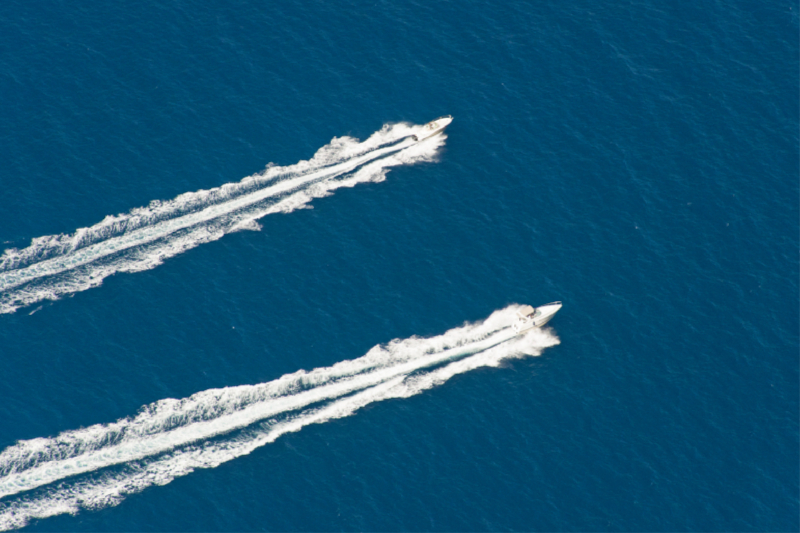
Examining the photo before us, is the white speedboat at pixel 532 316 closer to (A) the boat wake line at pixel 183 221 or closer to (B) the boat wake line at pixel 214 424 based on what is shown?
(B) the boat wake line at pixel 214 424

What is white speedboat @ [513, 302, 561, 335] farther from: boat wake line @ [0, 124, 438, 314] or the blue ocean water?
boat wake line @ [0, 124, 438, 314]

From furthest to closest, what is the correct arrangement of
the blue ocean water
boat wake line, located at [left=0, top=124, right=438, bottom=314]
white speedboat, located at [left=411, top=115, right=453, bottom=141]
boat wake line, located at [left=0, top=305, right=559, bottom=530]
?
1. white speedboat, located at [left=411, top=115, right=453, bottom=141]
2. boat wake line, located at [left=0, top=124, right=438, bottom=314]
3. the blue ocean water
4. boat wake line, located at [left=0, top=305, right=559, bottom=530]

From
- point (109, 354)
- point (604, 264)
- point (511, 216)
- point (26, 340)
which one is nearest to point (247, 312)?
point (109, 354)

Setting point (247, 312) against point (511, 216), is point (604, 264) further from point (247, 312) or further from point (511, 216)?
point (247, 312)

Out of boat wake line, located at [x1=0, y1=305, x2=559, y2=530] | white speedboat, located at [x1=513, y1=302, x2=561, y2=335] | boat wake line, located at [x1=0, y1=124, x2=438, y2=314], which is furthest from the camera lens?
boat wake line, located at [x1=0, y1=124, x2=438, y2=314]

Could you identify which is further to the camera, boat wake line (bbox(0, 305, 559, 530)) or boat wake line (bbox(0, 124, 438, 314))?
boat wake line (bbox(0, 124, 438, 314))

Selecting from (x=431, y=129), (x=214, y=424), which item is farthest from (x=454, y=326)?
(x=431, y=129)

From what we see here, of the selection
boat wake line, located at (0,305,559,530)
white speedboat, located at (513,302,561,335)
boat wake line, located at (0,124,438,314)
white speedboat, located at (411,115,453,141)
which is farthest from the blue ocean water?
white speedboat, located at (411,115,453,141)
